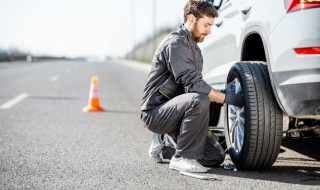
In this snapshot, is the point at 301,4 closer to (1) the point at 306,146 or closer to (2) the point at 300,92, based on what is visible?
(2) the point at 300,92

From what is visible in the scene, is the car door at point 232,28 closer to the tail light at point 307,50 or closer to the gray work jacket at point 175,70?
the gray work jacket at point 175,70

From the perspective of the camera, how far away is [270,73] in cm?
373

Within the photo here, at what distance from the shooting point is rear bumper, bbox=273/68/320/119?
340 cm

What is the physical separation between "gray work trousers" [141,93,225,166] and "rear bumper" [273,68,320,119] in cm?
69

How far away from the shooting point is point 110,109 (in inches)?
368

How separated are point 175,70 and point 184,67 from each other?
0.25ft

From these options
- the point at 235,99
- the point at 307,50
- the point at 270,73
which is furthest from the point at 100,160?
the point at 307,50

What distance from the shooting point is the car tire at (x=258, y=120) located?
380 cm

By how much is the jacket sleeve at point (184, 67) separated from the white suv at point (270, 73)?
0.36 meters

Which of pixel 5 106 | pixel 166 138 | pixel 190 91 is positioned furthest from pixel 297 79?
pixel 5 106

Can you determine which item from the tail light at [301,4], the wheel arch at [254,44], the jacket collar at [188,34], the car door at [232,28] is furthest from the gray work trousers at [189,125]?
the tail light at [301,4]

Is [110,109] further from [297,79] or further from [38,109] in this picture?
[297,79]

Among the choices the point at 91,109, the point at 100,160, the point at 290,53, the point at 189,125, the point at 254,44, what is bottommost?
the point at 100,160

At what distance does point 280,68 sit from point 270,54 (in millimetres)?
170
